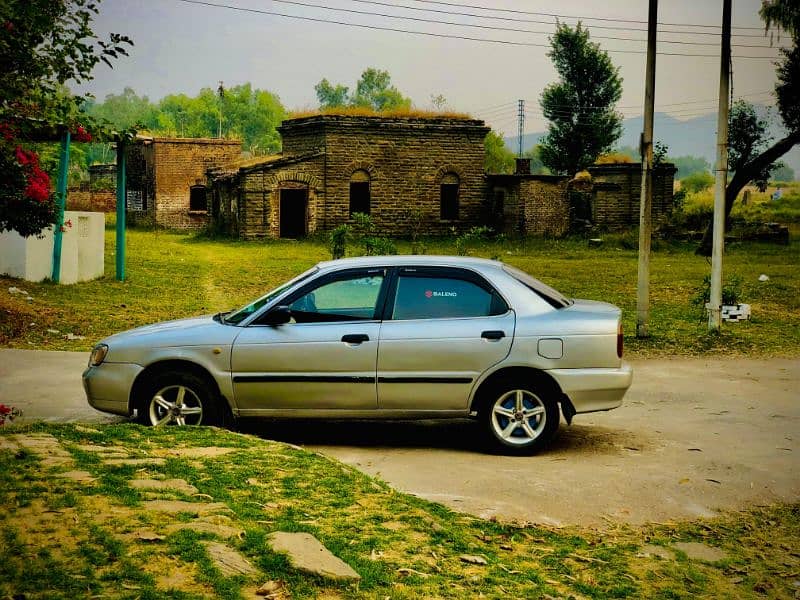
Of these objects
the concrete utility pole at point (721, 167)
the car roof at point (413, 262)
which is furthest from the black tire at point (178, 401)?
the concrete utility pole at point (721, 167)

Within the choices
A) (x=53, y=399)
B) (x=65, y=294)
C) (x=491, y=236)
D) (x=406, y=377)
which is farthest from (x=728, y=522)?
(x=491, y=236)

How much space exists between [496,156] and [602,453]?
88.8m

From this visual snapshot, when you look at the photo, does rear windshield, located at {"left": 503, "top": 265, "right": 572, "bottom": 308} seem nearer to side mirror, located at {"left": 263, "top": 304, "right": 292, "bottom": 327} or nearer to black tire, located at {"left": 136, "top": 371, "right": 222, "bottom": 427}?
side mirror, located at {"left": 263, "top": 304, "right": 292, "bottom": 327}

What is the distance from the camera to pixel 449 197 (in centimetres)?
4894

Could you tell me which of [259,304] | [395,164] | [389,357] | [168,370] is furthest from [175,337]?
[395,164]

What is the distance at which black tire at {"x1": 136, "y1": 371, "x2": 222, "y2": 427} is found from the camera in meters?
9.18

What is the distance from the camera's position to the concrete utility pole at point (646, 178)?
1736 cm

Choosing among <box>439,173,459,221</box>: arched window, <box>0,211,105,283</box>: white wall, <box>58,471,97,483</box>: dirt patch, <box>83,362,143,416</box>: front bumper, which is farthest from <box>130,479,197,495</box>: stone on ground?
<box>439,173,459,221</box>: arched window

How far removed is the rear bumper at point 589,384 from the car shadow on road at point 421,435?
20.7 inches

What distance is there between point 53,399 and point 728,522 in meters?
7.27

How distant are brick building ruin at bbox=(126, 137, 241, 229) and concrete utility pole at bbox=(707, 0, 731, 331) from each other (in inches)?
1702

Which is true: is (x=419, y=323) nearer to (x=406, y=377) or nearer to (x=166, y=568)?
(x=406, y=377)

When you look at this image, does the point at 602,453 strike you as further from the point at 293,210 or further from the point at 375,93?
the point at 375,93

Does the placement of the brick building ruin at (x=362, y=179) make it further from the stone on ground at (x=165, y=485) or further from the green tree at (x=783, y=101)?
the stone on ground at (x=165, y=485)
